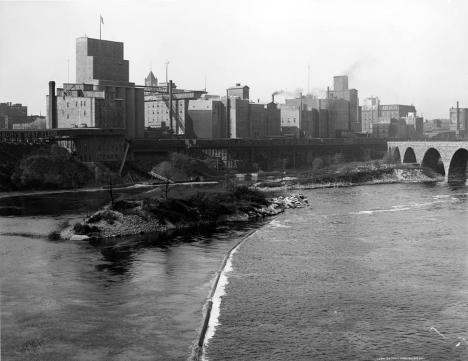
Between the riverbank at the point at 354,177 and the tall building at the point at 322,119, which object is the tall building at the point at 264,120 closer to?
the tall building at the point at 322,119

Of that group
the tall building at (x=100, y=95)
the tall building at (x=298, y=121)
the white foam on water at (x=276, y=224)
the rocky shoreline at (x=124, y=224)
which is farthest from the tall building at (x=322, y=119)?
the rocky shoreline at (x=124, y=224)

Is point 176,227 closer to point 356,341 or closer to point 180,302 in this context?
point 180,302

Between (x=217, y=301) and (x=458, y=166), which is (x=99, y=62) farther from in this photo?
(x=217, y=301)

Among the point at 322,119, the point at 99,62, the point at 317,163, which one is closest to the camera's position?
the point at 317,163

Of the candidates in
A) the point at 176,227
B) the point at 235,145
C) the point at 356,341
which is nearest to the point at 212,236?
the point at 176,227

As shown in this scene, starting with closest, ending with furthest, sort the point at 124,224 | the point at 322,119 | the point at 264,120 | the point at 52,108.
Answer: the point at 124,224, the point at 52,108, the point at 264,120, the point at 322,119

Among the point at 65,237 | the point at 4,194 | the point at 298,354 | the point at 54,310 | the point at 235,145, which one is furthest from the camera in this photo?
the point at 235,145

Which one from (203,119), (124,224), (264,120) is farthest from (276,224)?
(264,120)
